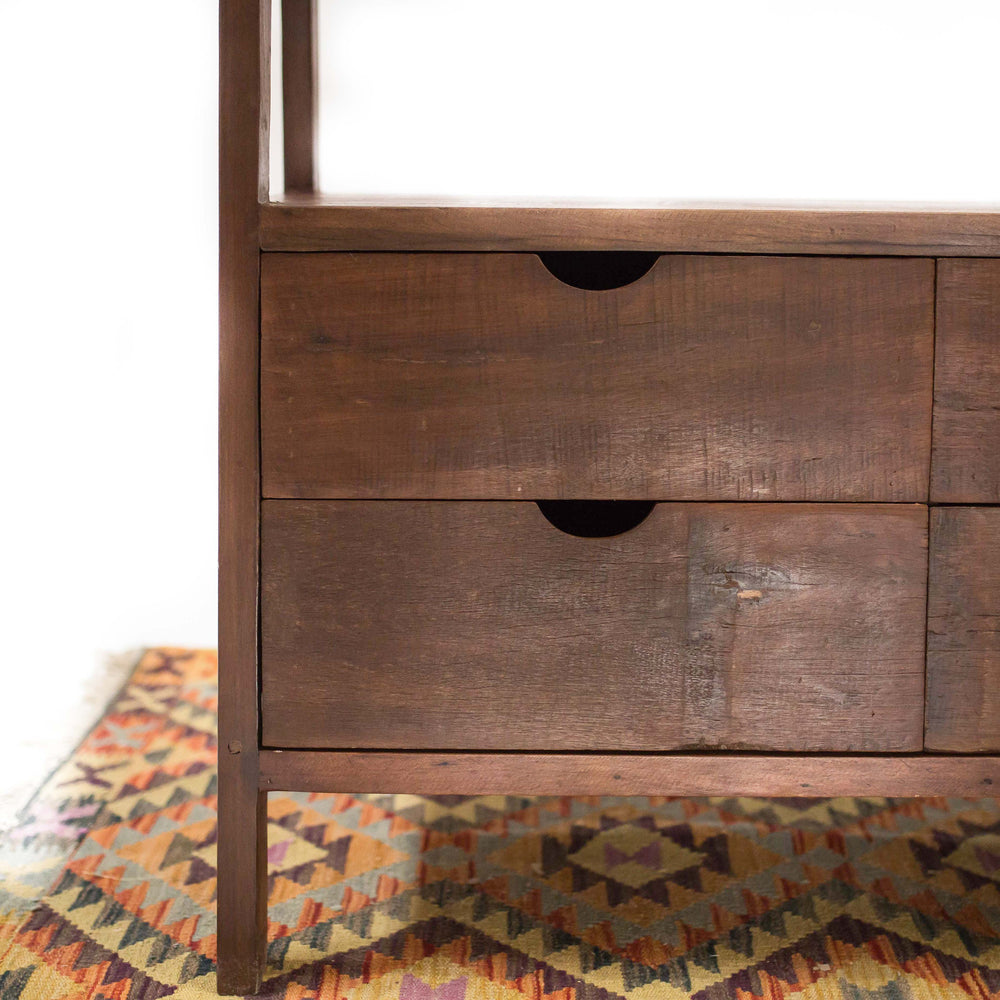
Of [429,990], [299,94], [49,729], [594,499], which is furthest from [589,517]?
[49,729]

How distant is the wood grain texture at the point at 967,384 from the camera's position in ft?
2.12

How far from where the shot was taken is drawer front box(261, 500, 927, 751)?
67cm

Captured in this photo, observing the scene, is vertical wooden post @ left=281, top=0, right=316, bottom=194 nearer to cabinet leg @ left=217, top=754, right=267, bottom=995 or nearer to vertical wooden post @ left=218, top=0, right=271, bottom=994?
vertical wooden post @ left=218, top=0, right=271, bottom=994

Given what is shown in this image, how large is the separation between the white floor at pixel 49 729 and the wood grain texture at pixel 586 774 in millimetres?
446

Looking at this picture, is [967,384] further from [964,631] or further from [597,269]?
[597,269]

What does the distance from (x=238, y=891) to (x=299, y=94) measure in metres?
0.76

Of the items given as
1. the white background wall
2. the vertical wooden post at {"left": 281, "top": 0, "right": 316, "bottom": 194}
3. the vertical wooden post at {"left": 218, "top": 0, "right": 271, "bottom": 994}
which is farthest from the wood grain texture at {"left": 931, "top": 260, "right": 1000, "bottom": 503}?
the vertical wooden post at {"left": 281, "top": 0, "right": 316, "bottom": 194}

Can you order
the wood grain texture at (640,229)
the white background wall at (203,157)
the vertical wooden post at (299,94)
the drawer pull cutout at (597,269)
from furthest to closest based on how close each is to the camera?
1. the white background wall at (203,157)
2. the vertical wooden post at (299,94)
3. the drawer pull cutout at (597,269)
4. the wood grain texture at (640,229)

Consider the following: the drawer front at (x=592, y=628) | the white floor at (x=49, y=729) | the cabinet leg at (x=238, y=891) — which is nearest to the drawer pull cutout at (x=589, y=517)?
the drawer front at (x=592, y=628)

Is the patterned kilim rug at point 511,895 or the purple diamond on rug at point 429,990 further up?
the patterned kilim rug at point 511,895

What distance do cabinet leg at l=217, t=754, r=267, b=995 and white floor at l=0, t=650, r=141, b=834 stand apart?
0.36 m

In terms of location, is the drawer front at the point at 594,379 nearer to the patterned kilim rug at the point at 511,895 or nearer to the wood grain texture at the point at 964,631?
the wood grain texture at the point at 964,631

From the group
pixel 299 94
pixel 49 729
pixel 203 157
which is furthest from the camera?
pixel 203 157

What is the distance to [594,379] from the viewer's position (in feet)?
2.15
